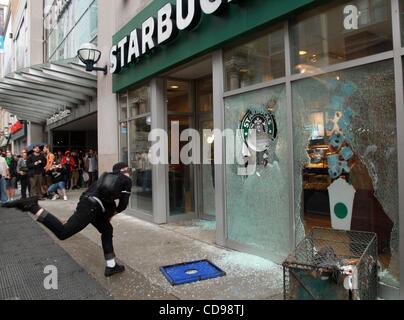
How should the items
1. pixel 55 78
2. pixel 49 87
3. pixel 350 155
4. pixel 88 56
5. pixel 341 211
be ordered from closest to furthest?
pixel 350 155 < pixel 341 211 < pixel 88 56 < pixel 55 78 < pixel 49 87

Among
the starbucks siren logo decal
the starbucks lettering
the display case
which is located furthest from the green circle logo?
the starbucks lettering

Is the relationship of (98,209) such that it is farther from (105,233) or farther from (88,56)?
(88,56)

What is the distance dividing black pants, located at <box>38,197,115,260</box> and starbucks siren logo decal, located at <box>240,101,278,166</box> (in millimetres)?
2291

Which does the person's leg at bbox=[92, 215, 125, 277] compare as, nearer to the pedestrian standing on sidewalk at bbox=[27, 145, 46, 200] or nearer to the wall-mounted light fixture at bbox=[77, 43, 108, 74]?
the wall-mounted light fixture at bbox=[77, 43, 108, 74]

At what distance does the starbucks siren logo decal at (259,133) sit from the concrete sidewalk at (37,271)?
108 inches

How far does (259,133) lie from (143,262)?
2488mm

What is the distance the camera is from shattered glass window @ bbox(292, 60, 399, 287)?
12.5 ft

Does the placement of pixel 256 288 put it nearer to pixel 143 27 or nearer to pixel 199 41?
pixel 199 41

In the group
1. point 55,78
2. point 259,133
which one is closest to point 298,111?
point 259,133

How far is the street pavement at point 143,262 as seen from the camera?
13.7 feet

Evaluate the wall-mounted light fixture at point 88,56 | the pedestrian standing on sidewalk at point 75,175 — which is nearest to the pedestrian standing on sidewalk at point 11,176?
A: the pedestrian standing on sidewalk at point 75,175

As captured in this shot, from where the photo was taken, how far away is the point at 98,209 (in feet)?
15.2

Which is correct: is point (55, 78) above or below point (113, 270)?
above
